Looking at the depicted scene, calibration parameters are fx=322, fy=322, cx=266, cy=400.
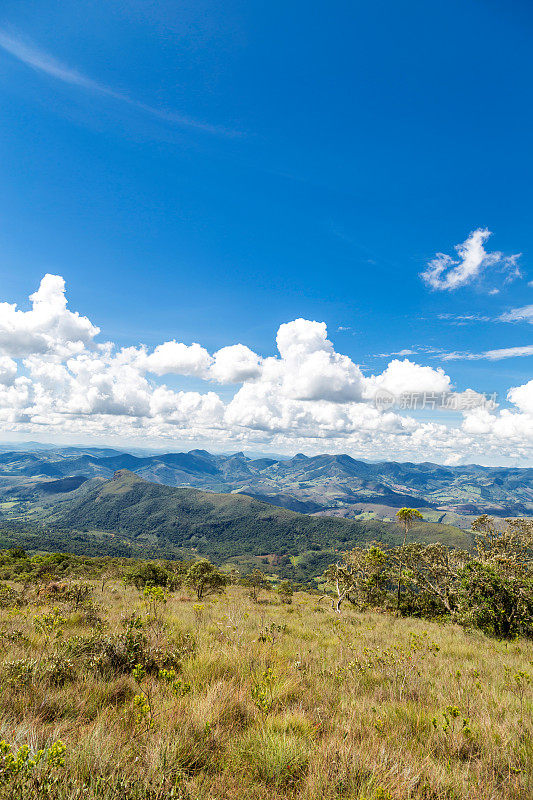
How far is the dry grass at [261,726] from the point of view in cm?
331

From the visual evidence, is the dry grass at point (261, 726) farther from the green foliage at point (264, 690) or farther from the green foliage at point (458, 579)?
the green foliage at point (458, 579)

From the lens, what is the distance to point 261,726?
4.32 meters

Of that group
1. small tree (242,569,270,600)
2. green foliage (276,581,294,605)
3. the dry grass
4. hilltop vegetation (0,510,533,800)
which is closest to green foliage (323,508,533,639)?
green foliage (276,581,294,605)

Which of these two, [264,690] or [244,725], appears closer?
[244,725]

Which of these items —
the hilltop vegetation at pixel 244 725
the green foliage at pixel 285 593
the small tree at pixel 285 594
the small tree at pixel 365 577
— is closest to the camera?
the hilltop vegetation at pixel 244 725

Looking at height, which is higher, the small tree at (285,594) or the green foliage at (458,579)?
the green foliage at (458,579)

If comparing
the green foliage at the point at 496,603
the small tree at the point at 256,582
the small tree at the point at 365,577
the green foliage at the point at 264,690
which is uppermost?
the green foliage at the point at 264,690

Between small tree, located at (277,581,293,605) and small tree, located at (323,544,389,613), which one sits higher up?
small tree, located at (323,544,389,613)

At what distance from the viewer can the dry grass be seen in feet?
10.8

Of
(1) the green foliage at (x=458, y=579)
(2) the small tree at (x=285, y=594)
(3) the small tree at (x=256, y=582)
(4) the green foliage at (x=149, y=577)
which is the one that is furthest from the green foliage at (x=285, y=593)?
(4) the green foliage at (x=149, y=577)

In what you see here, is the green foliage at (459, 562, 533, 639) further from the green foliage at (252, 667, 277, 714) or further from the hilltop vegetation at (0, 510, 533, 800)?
the green foliage at (252, 667, 277, 714)

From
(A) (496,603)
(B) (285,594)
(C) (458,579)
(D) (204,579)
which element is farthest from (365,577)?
(D) (204,579)

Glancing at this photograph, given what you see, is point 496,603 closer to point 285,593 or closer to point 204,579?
point 204,579

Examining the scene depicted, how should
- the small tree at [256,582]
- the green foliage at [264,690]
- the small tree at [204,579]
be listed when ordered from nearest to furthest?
the green foliage at [264,690]
the small tree at [256,582]
the small tree at [204,579]
